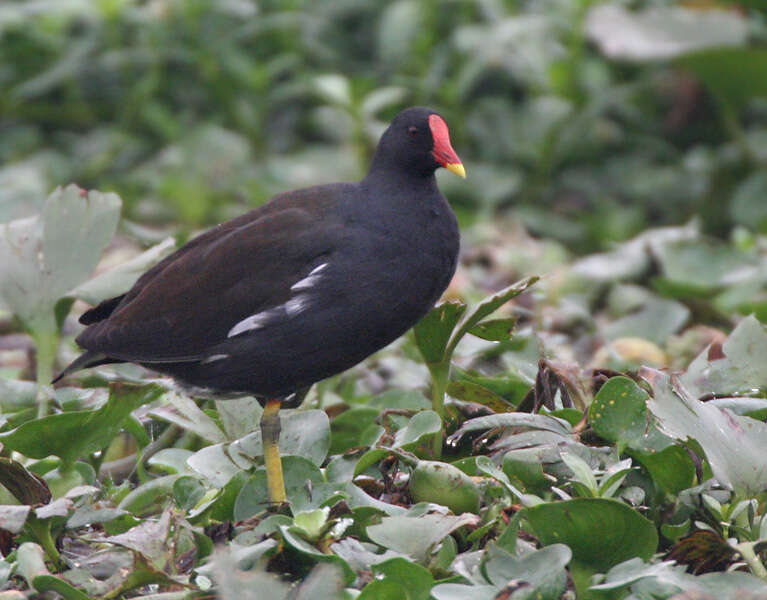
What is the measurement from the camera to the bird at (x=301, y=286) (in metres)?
3.04

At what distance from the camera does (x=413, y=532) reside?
247cm

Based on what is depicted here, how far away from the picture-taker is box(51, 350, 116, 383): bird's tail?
3.33 meters

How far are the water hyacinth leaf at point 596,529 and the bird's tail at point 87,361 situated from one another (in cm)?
135

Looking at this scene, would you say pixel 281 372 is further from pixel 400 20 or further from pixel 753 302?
pixel 400 20

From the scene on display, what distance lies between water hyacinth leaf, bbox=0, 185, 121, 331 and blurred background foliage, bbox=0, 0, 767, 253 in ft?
9.34

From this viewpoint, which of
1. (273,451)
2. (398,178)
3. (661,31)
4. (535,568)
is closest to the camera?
(535,568)

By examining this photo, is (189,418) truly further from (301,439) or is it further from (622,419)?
(622,419)

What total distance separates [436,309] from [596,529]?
0.80 m

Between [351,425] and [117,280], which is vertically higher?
[117,280]

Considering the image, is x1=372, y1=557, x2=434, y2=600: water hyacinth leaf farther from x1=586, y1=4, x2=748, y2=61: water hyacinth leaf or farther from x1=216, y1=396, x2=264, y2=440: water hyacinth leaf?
x1=586, y1=4, x2=748, y2=61: water hyacinth leaf

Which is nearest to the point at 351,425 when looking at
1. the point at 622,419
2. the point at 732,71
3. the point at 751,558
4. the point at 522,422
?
the point at 522,422

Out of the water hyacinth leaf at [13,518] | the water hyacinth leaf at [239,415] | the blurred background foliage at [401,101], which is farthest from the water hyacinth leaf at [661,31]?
the water hyacinth leaf at [13,518]

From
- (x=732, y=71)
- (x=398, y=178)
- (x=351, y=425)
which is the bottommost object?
(x=732, y=71)

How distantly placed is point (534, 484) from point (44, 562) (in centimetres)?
97
